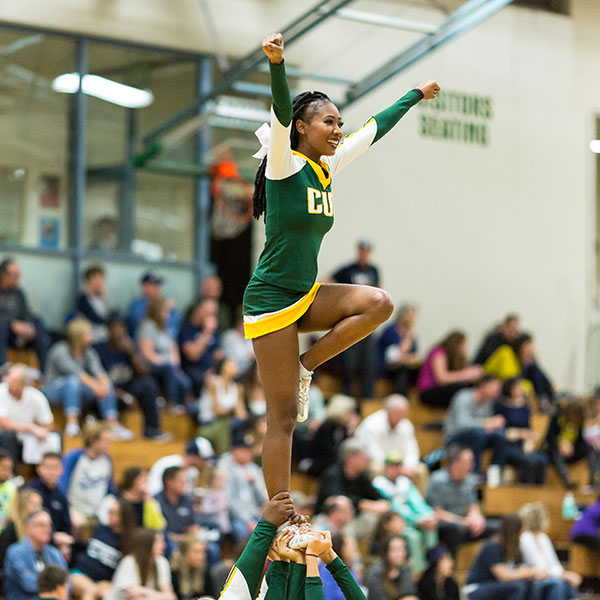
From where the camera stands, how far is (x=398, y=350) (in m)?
12.0

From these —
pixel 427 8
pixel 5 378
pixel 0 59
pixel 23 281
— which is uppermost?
pixel 427 8

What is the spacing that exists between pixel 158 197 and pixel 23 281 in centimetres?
171

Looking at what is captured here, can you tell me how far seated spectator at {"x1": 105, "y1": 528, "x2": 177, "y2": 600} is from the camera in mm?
7465

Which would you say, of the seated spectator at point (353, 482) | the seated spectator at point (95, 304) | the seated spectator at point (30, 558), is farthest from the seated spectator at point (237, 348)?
the seated spectator at point (30, 558)

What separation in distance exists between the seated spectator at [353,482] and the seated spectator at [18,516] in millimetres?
2456

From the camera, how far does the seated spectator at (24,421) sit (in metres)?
8.76

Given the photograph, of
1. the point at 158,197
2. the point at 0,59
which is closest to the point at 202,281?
the point at 158,197

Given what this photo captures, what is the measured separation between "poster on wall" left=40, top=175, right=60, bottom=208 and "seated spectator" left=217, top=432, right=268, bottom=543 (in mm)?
3564

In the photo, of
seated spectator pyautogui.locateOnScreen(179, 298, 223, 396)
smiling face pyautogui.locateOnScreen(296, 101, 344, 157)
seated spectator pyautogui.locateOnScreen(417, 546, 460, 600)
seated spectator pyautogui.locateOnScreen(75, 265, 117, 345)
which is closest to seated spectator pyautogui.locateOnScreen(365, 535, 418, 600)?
seated spectator pyautogui.locateOnScreen(417, 546, 460, 600)

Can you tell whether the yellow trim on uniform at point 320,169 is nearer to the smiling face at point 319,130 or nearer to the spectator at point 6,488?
the smiling face at point 319,130

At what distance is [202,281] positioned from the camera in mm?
12328

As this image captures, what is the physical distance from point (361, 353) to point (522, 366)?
198cm

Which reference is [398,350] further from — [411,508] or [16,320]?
[16,320]

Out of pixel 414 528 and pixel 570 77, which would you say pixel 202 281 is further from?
pixel 570 77
